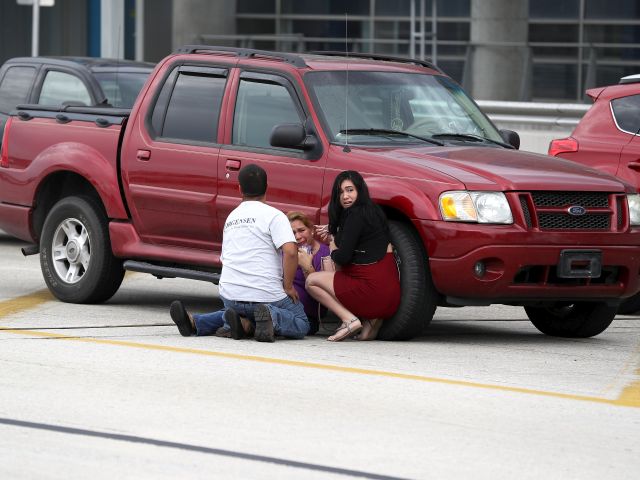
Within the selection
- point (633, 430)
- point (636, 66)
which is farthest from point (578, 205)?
point (636, 66)

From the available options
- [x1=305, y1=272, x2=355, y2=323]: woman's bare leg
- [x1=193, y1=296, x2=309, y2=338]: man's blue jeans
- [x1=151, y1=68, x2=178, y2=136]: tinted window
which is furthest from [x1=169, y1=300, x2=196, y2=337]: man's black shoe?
[x1=151, y1=68, x2=178, y2=136]: tinted window

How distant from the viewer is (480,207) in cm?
998

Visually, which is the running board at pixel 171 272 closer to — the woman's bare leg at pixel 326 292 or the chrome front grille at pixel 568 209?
the woman's bare leg at pixel 326 292

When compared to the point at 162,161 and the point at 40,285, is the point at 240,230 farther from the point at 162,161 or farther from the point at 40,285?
the point at 40,285

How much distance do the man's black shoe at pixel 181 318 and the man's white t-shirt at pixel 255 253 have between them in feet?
0.92

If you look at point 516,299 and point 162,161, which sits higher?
point 162,161

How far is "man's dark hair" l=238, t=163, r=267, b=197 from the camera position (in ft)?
33.6

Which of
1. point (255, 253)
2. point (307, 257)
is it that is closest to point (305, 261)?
point (307, 257)

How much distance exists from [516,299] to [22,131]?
4.56 meters

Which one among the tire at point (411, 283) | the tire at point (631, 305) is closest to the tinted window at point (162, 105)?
the tire at point (411, 283)

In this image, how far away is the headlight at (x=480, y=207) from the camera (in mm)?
9969

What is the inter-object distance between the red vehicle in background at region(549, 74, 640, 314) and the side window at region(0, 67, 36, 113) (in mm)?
7072

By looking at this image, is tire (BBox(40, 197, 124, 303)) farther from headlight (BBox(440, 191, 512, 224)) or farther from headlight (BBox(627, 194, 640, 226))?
headlight (BBox(627, 194, 640, 226))

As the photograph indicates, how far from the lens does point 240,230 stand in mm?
10320
